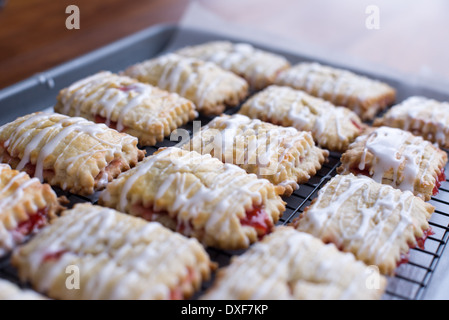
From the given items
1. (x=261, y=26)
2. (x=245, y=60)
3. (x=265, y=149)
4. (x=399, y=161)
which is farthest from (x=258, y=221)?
(x=261, y=26)

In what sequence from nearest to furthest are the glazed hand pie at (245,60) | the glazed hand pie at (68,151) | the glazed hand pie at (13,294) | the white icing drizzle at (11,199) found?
the glazed hand pie at (13,294)
the white icing drizzle at (11,199)
the glazed hand pie at (68,151)
the glazed hand pie at (245,60)

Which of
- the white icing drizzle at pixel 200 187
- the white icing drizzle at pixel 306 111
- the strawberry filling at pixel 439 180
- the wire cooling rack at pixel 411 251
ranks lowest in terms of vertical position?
the wire cooling rack at pixel 411 251

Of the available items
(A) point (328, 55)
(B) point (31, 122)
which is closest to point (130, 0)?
(A) point (328, 55)

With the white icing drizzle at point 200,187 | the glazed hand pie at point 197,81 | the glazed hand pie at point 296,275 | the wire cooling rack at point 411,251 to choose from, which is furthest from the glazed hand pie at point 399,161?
the glazed hand pie at point 197,81

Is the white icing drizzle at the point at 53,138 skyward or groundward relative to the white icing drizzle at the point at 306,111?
groundward

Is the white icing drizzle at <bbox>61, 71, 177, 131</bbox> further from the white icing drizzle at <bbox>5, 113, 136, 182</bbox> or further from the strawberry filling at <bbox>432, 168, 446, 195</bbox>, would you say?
the strawberry filling at <bbox>432, 168, 446, 195</bbox>

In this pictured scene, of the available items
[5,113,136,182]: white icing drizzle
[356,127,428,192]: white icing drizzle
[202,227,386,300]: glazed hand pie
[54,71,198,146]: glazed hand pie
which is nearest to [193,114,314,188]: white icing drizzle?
[54,71,198,146]: glazed hand pie

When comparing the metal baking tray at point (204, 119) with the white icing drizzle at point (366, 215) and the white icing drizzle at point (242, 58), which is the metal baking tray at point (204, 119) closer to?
the white icing drizzle at point (366, 215)

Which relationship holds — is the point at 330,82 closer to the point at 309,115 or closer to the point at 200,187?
the point at 309,115
